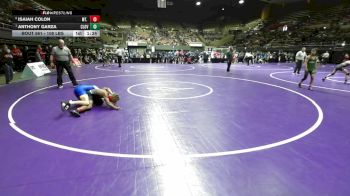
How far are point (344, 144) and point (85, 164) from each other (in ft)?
14.3

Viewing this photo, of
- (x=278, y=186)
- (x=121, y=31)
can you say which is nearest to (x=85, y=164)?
(x=278, y=186)

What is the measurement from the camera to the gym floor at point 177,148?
3463 mm

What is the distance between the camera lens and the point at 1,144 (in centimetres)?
480

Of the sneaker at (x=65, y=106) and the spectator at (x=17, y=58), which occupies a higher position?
the spectator at (x=17, y=58)

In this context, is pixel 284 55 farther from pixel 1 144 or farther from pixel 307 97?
pixel 1 144

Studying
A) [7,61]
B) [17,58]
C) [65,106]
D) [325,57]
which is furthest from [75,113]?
[325,57]

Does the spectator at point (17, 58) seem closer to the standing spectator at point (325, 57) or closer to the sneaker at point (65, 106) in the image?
the sneaker at point (65, 106)

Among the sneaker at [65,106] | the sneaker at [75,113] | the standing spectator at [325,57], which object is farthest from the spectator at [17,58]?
the standing spectator at [325,57]

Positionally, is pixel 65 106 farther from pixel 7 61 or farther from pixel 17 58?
pixel 17 58

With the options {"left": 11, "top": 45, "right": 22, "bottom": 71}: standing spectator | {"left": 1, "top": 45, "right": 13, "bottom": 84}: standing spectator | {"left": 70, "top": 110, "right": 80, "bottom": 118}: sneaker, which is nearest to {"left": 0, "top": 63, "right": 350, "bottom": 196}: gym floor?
A: {"left": 70, "top": 110, "right": 80, "bottom": 118}: sneaker
